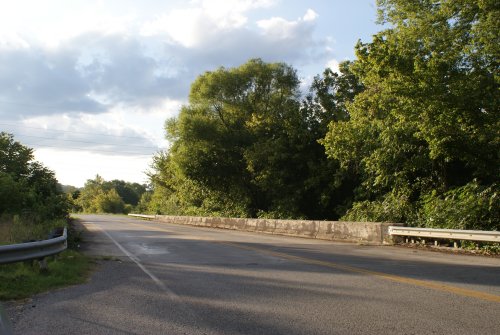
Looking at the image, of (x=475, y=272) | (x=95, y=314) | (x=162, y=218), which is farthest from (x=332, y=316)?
(x=162, y=218)

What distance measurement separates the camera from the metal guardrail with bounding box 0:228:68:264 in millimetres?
8111

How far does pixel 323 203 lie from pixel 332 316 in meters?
23.9

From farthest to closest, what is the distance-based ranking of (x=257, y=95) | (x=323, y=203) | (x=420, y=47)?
(x=257, y=95)
(x=323, y=203)
(x=420, y=47)

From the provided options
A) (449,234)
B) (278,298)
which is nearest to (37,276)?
(278,298)

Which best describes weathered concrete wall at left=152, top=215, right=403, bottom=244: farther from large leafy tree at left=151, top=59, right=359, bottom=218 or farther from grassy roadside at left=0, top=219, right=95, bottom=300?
grassy roadside at left=0, top=219, right=95, bottom=300

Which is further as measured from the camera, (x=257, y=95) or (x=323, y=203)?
(x=257, y=95)

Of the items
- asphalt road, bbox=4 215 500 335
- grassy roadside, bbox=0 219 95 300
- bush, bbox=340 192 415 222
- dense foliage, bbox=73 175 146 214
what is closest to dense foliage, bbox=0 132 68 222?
grassy roadside, bbox=0 219 95 300

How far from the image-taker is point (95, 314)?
6383 millimetres

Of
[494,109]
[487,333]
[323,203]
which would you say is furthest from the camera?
[323,203]

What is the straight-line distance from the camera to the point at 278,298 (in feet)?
23.4

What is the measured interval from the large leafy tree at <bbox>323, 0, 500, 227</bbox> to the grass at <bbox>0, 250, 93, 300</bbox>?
1170cm

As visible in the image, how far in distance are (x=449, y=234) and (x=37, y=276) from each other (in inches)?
416

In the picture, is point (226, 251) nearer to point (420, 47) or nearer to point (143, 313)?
point (143, 313)

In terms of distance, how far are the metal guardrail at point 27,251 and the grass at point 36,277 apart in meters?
0.32
